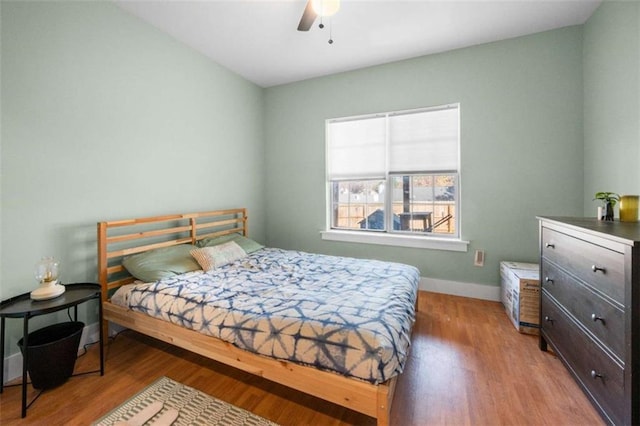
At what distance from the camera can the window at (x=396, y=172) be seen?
127 inches

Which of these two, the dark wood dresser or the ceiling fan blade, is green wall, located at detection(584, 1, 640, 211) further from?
the ceiling fan blade

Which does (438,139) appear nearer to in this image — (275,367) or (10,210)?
(275,367)

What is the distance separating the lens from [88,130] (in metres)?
2.16

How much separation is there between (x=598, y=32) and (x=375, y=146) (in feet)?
7.35

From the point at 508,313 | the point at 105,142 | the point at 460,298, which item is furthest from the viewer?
the point at 460,298

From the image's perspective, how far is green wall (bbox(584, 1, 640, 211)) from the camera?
76.6 inches

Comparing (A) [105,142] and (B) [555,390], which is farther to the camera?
(A) [105,142]

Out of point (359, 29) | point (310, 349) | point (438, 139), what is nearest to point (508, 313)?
point (438, 139)

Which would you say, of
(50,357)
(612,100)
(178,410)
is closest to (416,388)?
(178,410)

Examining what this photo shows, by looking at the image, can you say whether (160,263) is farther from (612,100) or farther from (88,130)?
Answer: (612,100)

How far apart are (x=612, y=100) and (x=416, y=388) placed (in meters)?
2.81

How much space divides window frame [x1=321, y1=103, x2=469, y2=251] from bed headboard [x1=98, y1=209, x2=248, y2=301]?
4.74 feet

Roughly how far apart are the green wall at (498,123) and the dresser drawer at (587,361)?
3.90ft

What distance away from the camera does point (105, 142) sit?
7.47 ft
